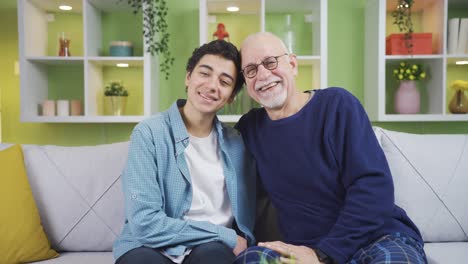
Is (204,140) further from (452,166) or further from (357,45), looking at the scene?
(357,45)

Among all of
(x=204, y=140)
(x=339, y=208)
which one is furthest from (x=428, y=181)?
(x=204, y=140)

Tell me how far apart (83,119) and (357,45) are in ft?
6.12

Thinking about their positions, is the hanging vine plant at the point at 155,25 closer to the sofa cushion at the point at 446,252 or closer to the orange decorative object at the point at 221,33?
the orange decorative object at the point at 221,33

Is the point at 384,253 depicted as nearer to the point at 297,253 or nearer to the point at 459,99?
the point at 297,253

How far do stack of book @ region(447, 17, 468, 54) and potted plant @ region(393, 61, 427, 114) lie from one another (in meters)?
0.22

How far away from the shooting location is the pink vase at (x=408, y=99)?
9.87 feet

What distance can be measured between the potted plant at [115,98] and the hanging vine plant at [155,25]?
0.99ft

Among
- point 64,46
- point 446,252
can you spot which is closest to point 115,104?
point 64,46

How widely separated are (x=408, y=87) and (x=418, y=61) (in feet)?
0.63

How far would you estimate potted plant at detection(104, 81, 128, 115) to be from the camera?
122 inches

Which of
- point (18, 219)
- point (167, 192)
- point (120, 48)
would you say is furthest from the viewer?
point (120, 48)

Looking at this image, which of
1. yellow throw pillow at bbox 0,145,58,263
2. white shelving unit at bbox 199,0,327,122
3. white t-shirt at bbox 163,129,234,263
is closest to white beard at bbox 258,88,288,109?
white t-shirt at bbox 163,129,234,263

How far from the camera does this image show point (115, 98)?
3.09 m

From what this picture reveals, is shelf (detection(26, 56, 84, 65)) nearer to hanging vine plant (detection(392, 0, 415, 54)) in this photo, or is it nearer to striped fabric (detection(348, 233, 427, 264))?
hanging vine plant (detection(392, 0, 415, 54))
